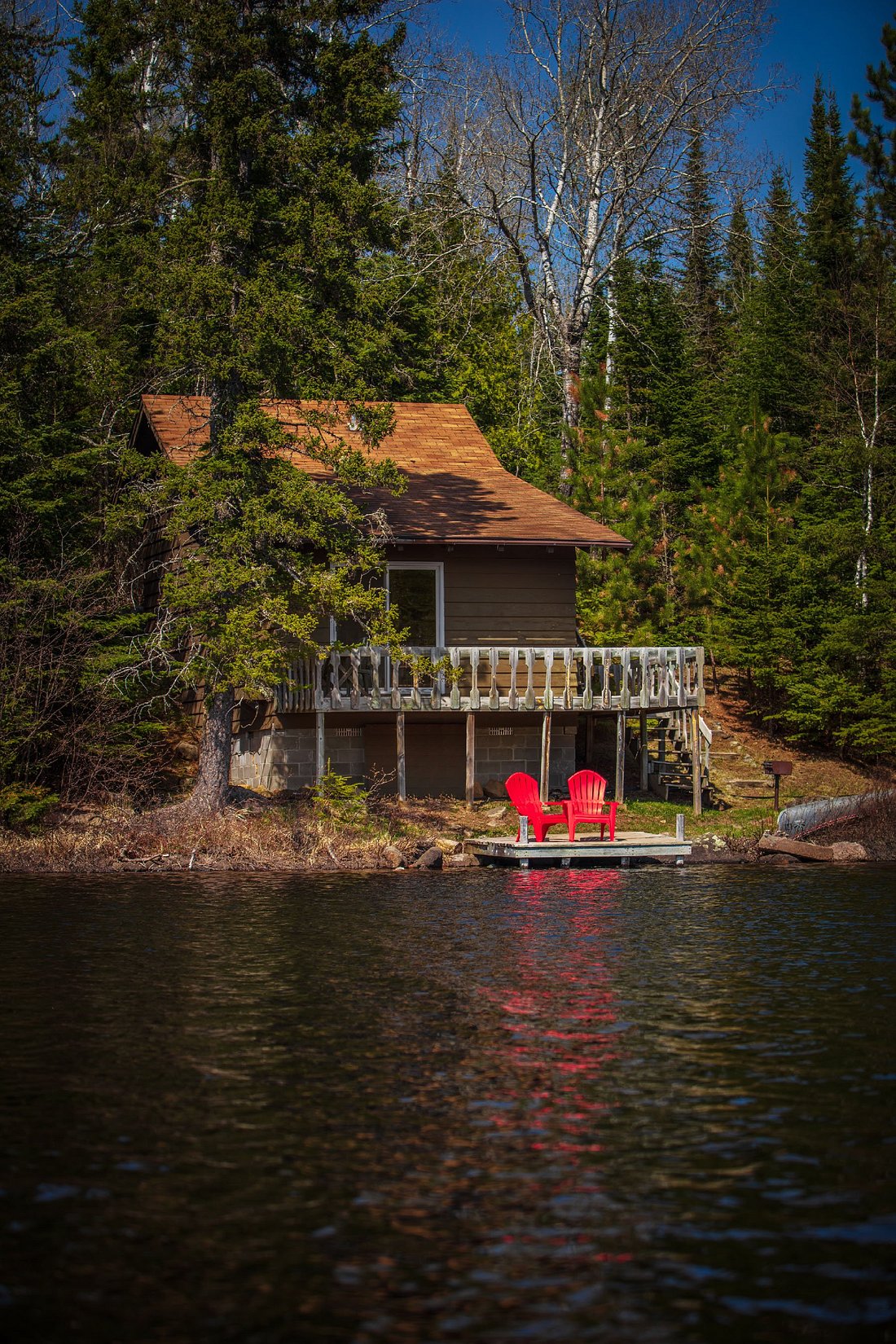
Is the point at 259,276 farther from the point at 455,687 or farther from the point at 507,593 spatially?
the point at 507,593

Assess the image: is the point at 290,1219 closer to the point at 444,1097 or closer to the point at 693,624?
the point at 444,1097

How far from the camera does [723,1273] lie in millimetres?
6945

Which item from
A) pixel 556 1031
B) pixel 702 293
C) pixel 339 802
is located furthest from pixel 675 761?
pixel 702 293

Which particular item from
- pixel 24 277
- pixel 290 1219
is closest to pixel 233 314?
pixel 24 277

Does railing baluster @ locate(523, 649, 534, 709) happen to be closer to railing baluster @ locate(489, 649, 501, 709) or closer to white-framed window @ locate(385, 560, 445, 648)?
railing baluster @ locate(489, 649, 501, 709)

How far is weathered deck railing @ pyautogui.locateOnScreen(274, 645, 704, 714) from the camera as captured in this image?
26.3 m

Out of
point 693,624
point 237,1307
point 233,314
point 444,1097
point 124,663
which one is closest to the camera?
point 237,1307

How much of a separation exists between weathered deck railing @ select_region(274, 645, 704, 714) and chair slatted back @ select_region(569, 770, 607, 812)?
268 centimetres

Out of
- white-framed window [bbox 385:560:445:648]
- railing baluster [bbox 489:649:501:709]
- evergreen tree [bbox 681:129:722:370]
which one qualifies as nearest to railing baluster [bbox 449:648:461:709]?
railing baluster [bbox 489:649:501:709]

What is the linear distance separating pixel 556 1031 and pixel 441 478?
20.9 metres

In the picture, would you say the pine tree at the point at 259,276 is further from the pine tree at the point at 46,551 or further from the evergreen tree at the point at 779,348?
the evergreen tree at the point at 779,348

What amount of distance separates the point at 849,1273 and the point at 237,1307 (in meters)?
2.86

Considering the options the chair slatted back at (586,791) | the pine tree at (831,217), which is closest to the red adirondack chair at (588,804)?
the chair slatted back at (586,791)

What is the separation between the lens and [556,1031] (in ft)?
38.9
